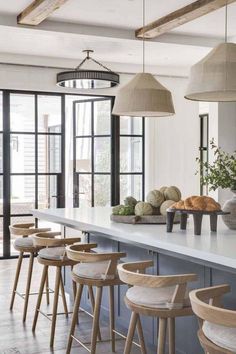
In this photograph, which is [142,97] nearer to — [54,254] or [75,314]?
[54,254]

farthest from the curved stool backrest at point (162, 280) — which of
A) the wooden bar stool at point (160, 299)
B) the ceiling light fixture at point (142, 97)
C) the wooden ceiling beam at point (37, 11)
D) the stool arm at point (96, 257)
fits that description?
the wooden ceiling beam at point (37, 11)

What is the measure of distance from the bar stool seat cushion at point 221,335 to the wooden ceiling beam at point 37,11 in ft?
12.9

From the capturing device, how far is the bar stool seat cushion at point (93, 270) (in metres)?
3.63

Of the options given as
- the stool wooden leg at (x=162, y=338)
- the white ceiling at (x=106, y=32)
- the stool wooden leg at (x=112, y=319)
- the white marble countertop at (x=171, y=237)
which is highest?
Answer: the white ceiling at (x=106, y=32)

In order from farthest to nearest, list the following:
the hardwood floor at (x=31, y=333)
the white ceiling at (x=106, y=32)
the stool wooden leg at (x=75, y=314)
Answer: the white ceiling at (x=106, y=32) → the hardwood floor at (x=31, y=333) → the stool wooden leg at (x=75, y=314)

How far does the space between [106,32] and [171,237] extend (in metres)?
3.97

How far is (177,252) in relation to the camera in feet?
10.3

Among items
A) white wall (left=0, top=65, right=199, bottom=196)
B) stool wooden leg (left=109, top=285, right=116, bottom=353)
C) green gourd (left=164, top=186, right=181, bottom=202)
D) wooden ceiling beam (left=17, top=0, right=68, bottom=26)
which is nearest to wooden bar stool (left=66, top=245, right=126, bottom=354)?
stool wooden leg (left=109, top=285, right=116, bottom=353)

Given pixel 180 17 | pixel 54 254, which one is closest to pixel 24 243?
pixel 54 254

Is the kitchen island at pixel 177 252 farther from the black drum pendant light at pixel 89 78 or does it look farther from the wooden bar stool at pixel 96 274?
the black drum pendant light at pixel 89 78

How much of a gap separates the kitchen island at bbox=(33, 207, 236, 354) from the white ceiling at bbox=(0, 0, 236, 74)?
2.49 m

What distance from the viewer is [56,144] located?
857 centimetres

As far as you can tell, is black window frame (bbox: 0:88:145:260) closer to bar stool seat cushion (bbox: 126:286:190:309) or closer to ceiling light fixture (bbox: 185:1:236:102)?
ceiling light fixture (bbox: 185:1:236:102)

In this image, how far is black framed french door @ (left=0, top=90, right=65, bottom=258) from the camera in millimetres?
8250
